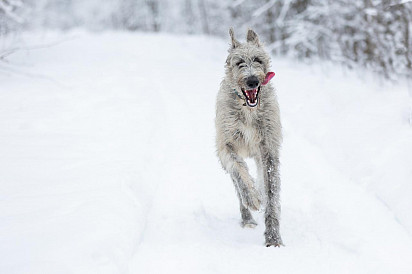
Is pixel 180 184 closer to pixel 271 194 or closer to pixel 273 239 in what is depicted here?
pixel 271 194

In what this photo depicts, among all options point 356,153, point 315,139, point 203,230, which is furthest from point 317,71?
point 203,230

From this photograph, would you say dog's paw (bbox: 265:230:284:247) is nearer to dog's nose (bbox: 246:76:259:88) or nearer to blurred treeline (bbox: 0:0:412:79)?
dog's nose (bbox: 246:76:259:88)

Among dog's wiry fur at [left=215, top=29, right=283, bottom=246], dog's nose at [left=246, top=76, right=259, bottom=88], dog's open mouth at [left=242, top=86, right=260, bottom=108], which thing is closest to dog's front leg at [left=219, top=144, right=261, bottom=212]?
dog's wiry fur at [left=215, top=29, right=283, bottom=246]

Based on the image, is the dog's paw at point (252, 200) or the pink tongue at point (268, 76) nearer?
the dog's paw at point (252, 200)

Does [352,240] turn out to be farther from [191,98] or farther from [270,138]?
[191,98]

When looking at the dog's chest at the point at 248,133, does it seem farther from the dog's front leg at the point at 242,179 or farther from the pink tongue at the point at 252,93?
the pink tongue at the point at 252,93

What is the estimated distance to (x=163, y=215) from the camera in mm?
4941

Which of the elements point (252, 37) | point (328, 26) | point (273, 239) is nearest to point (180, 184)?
point (273, 239)

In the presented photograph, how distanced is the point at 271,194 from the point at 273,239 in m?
0.55

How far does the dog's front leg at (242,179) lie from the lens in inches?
181

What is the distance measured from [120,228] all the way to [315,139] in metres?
5.04

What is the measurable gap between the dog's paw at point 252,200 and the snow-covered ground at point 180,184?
0.39 meters

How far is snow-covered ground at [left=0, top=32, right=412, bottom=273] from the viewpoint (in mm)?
3641

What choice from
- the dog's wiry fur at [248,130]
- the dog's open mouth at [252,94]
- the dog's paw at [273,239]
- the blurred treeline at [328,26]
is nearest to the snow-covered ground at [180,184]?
the dog's paw at [273,239]
